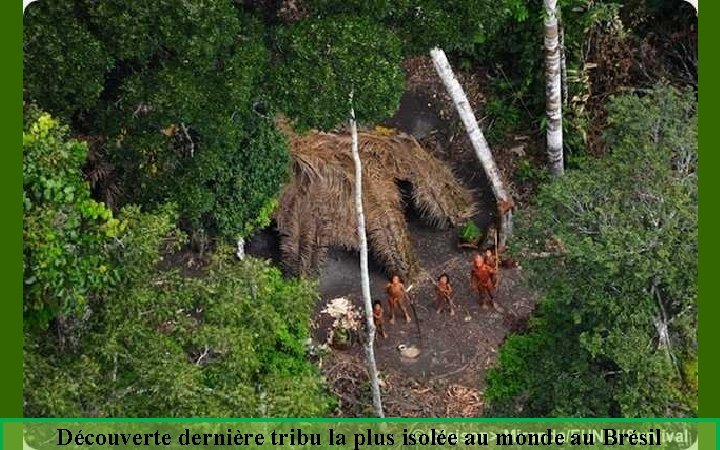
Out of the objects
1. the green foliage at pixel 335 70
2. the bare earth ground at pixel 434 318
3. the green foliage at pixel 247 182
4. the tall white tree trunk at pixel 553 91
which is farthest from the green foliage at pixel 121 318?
the tall white tree trunk at pixel 553 91

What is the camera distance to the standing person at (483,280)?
16266mm

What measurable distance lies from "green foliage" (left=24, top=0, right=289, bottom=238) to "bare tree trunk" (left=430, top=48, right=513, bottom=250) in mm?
2644

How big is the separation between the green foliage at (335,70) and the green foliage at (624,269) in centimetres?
219

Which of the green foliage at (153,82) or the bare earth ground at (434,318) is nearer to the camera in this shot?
the green foliage at (153,82)

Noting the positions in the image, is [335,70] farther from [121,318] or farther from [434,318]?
[434,318]

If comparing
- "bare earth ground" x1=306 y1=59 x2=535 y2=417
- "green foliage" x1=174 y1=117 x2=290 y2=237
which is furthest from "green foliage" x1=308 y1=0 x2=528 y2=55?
"bare earth ground" x1=306 y1=59 x2=535 y2=417

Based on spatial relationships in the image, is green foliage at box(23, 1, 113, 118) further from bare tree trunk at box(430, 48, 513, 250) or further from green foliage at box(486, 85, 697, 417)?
green foliage at box(486, 85, 697, 417)

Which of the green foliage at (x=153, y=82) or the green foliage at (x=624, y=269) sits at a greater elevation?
the green foliage at (x=153, y=82)

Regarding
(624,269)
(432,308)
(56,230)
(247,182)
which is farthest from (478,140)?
(56,230)

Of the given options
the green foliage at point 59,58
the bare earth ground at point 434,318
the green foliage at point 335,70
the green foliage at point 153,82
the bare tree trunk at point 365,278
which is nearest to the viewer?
the green foliage at point 59,58

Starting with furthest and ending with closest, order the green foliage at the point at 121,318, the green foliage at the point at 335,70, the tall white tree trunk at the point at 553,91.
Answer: the tall white tree trunk at the point at 553,91
the green foliage at the point at 335,70
the green foliage at the point at 121,318

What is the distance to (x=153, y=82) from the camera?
41.4 ft

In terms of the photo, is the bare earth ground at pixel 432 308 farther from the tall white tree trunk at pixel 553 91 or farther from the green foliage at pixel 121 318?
the green foliage at pixel 121 318

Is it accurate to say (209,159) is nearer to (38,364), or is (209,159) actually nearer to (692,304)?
(38,364)
